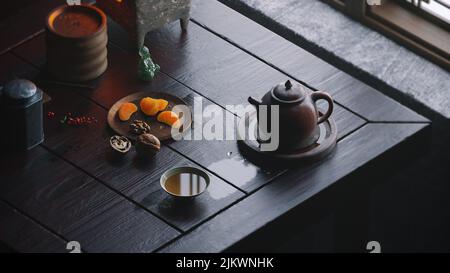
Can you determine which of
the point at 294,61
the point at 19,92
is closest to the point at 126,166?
the point at 19,92

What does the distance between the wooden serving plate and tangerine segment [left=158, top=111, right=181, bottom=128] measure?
1cm

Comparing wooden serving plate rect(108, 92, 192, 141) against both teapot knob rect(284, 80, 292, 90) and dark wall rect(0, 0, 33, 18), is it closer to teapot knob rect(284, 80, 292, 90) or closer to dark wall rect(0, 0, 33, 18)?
teapot knob rect(284, 80, 292, 90)

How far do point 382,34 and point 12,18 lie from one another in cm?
157

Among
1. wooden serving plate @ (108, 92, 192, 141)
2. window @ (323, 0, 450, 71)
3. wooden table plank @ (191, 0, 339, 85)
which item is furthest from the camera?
window @ (323, 0, 450, 71)

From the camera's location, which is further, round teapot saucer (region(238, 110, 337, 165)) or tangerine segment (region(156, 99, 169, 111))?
tangerine segment (region(156, 99, 169, 111))

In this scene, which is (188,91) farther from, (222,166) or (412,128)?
(412,128)

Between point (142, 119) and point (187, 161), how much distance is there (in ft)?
0.92

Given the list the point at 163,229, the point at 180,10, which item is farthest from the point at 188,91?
the point at 163,229

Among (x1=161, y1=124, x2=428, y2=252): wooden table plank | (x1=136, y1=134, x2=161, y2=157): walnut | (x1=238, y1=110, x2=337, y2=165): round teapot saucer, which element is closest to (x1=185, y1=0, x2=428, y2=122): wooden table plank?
(x1=161, y1=124, x2=428, y2=252): wooden table plank

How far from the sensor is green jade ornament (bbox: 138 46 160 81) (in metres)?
5.45

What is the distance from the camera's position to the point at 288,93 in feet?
16.7

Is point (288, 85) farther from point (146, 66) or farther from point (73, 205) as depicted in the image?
point (73, 205)

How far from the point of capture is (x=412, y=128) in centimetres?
530

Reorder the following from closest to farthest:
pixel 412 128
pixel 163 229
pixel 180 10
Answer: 1. pixel 163 229
2. pixel 412 128
3. pixel 180 10
